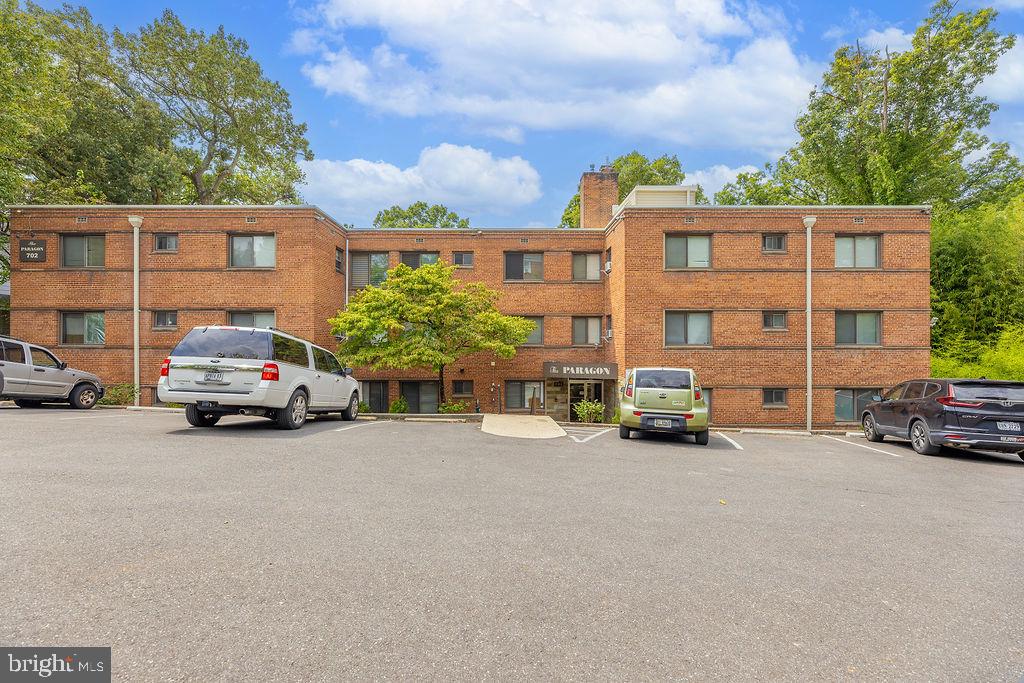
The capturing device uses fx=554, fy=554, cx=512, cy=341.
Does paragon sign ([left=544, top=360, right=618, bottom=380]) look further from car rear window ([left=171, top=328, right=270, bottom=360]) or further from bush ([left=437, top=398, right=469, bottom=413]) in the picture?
car rear window ([left=171, top=328, right=270, bottom=360])

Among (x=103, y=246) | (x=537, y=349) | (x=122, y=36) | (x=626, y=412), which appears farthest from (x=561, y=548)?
(x=122, y=36)

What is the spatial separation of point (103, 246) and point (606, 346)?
20.0 meters

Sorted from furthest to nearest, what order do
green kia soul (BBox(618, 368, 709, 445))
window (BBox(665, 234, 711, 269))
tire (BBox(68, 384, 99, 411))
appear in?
window (BBox(665, 234, 711, 269)) < tire (BBox(68, 384, 99, 411)) < green kia soul (BBox(618, 368, 709, 445))

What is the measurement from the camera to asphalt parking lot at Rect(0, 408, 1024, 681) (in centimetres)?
286

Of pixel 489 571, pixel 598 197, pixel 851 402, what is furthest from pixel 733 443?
pixel 598 197

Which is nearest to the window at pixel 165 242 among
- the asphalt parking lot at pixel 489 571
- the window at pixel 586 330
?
the asphalt parking lot at pixel 489 571

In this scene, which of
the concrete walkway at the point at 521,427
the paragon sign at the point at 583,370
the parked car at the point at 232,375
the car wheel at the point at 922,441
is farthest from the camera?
the paragon sign at the point at 583,370

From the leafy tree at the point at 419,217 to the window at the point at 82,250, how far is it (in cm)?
2417

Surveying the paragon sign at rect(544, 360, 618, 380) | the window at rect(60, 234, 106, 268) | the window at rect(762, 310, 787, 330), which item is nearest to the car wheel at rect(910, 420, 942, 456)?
the window at rect(762, 310, 787, 330)

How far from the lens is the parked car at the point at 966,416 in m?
11.5

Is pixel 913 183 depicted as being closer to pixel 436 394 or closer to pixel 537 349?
pixel 537 349

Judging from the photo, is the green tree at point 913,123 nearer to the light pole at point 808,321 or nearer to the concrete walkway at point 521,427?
the light pole at point 808,321

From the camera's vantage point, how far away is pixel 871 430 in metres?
15.0

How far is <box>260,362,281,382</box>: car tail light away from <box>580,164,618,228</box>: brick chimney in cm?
1887
